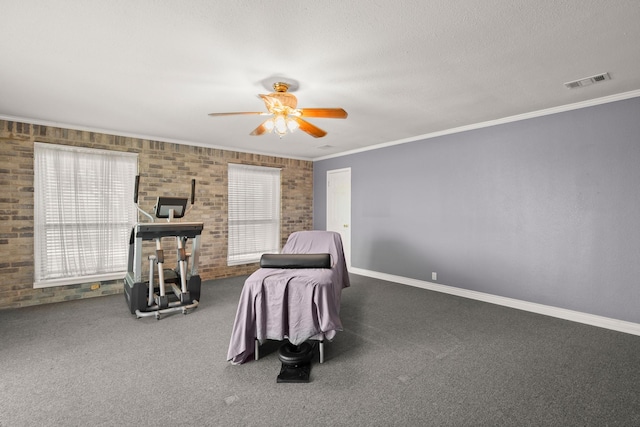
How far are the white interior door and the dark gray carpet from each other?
277cm

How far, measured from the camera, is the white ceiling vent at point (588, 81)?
2793mm

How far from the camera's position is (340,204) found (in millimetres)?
6559

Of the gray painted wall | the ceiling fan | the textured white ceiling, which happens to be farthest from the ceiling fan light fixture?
the gray painted wall

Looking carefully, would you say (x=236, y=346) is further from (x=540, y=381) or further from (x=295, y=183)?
(x=295, y=183)

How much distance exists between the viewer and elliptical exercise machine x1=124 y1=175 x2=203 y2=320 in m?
3.69

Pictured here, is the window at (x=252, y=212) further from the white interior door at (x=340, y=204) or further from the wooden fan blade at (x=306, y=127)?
the wooden fan blade at (x=306, y=127)

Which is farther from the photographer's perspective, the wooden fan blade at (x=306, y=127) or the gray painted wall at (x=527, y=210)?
the gray painted wall at (x=527, y=210)

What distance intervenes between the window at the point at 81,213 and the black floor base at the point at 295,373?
3.66 m

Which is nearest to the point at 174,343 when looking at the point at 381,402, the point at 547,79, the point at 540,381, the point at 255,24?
the point at 381,402

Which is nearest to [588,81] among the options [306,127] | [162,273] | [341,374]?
[306,127]

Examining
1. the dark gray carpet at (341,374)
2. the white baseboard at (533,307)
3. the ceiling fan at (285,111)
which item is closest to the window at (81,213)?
the dark gray carpet at (341,374)

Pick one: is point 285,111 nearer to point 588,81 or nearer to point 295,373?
point 295,373

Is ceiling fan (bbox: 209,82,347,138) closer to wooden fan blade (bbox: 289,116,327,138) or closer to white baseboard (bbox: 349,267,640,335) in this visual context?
wooden fan blade (bbox: 289,116,327,138)

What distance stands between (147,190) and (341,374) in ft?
13.8
